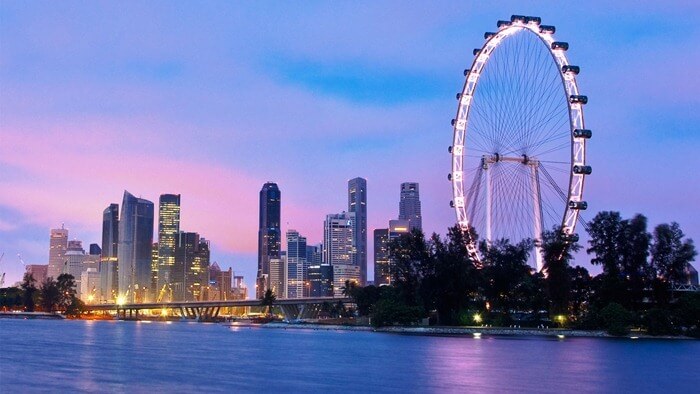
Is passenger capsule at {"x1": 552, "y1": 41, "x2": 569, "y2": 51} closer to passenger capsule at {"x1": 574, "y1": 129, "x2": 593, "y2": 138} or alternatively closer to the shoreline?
passenger capsule at {"x1": 574, "y1": 129, "x2": 593, "y2": 138}

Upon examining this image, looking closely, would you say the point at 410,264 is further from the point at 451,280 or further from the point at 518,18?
the point at 518,18

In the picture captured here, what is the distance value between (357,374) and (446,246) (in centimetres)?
7193

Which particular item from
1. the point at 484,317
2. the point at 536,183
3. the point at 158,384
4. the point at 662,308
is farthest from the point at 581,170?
the point at 158,384

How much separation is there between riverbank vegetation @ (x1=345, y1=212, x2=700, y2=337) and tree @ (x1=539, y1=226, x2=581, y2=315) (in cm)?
14

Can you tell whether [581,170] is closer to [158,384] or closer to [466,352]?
[466,352]

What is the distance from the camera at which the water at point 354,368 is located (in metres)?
50.0

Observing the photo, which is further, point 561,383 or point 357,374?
point 357,374

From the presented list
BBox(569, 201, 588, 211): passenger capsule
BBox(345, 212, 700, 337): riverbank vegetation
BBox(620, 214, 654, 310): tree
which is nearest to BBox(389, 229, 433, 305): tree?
BBox(345, 212, 700, 337): riverbank vegetation

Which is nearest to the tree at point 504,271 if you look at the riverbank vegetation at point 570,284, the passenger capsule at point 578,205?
the riverbank vegetation at point 570,284

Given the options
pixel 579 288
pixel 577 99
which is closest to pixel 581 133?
pixel 577 99

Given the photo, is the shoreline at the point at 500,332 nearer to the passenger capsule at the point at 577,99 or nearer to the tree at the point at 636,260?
the tree at the point at 636,260

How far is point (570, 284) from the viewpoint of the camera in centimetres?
11675

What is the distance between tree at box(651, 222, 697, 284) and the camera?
114m

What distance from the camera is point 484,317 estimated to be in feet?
409
